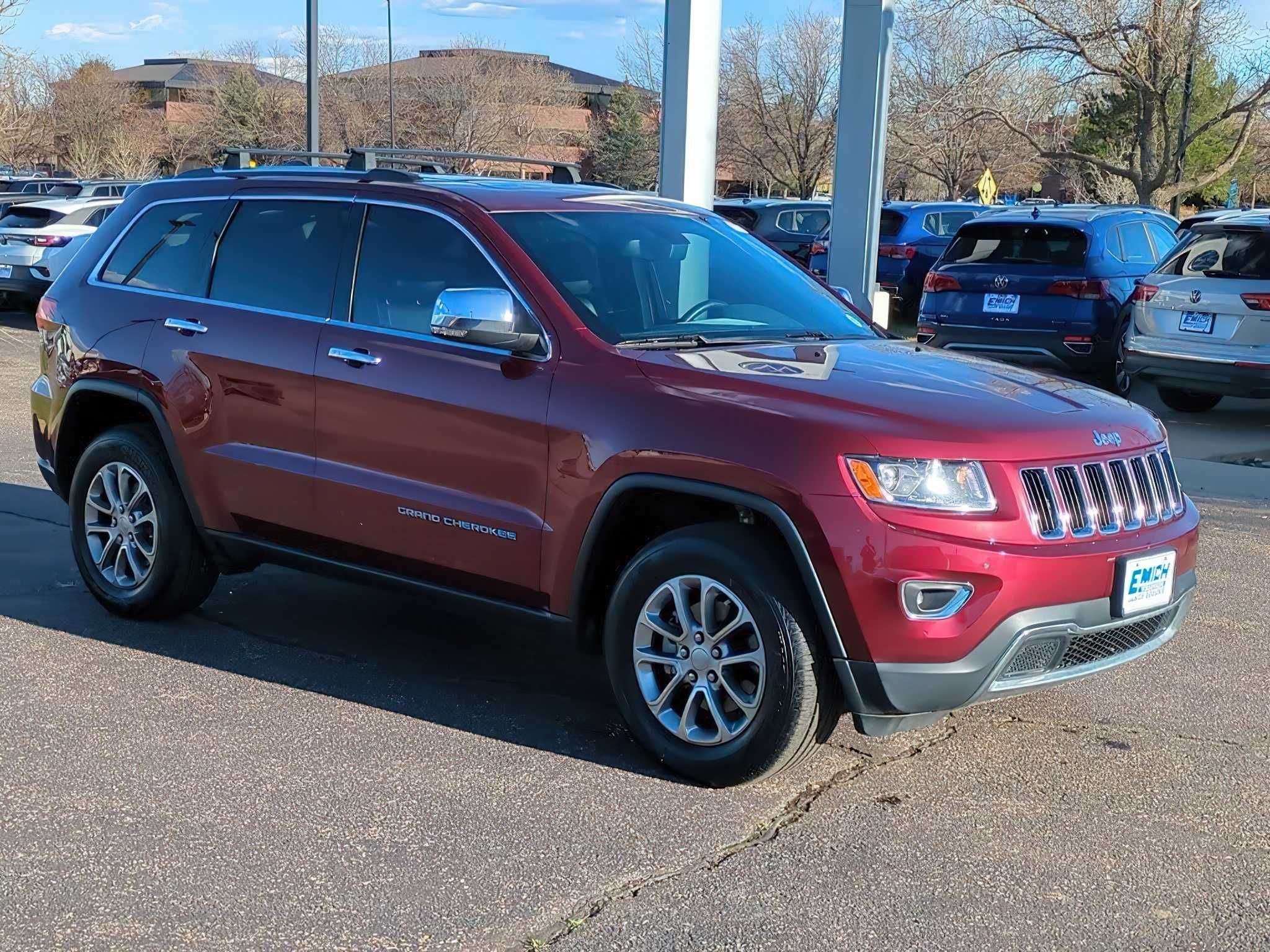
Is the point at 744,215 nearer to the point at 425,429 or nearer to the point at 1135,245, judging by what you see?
the point at 1135,245

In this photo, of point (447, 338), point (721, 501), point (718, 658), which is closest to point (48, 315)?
point (447, 338)

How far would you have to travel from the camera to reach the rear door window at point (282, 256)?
5.31m

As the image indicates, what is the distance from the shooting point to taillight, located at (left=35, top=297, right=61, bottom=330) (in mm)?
6191

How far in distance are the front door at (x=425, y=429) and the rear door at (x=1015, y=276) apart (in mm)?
8872

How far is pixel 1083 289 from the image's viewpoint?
12828mm

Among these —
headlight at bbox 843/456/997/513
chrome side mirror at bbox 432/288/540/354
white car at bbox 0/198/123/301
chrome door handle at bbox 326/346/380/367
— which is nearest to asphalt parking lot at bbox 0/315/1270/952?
headlight at bbox 843/456/997/513

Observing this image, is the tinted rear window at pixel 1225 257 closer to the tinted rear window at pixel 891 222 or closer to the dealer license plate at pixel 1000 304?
the dealer license plate at pixel 1000 304

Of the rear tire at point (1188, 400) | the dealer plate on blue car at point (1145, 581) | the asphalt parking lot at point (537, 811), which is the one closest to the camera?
the asphalt parking lot at point (537, 811)

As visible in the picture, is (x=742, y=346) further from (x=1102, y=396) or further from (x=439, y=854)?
(x=439, y=854)

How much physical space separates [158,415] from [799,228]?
1643cm

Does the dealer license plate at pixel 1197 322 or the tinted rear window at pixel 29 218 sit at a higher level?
the tinted rear window at pixel 29 218

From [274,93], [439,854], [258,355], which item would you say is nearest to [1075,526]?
[439,854]

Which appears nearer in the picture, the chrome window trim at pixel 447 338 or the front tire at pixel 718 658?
the front tire at pixel 718 658

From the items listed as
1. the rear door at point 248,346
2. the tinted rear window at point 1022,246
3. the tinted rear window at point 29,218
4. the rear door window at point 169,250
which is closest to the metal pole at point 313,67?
the tinted rear window at point 29,218
